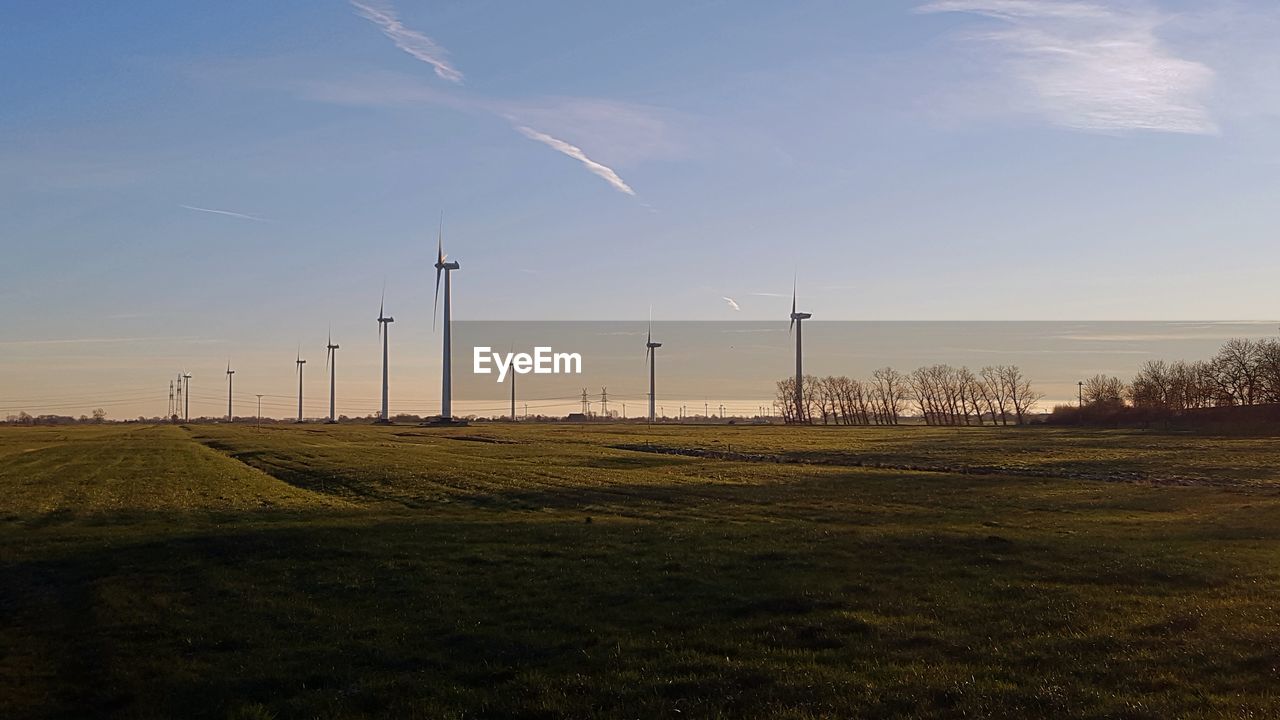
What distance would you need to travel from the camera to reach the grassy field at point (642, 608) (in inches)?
606

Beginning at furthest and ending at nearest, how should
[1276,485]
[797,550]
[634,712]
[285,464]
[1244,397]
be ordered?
[1244,397]
[285,464]
[1276,485]
[797,550]
[634,712]

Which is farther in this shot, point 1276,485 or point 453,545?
point 1276,485

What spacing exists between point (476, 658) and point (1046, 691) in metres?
9.55

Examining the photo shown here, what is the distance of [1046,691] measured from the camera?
14.8 metres

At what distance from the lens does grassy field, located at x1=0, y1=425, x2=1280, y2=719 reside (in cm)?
1540

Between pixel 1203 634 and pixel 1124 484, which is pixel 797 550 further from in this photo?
pixel 1124 484

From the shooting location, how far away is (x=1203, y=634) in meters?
18.2

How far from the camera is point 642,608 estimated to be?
71.2 feet

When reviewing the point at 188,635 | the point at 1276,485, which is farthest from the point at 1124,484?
the point at 188,635

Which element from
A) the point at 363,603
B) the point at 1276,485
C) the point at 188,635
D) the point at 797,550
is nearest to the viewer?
the point at 188,635

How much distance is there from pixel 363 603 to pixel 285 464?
2575 inches

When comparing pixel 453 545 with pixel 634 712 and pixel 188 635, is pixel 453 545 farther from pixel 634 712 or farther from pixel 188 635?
pixel 634 712

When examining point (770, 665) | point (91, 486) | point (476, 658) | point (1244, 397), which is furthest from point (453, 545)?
point (1244, 397)

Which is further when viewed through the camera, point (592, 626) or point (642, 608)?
point (642, 608)
